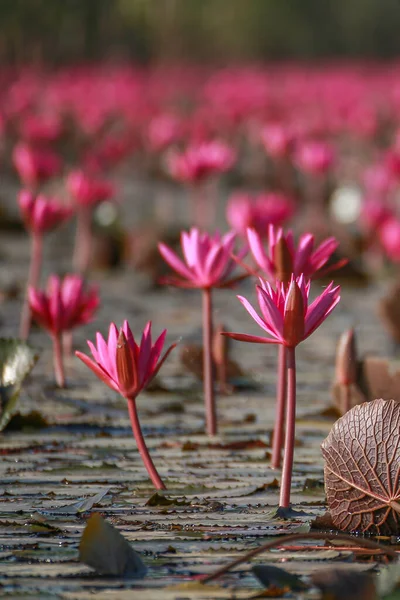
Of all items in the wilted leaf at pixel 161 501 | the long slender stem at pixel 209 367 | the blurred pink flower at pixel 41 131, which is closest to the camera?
the wilted leaf at pixel 161 501

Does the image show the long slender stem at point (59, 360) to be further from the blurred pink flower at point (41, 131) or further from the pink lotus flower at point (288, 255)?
the blurred pink flower at point (41, 131)

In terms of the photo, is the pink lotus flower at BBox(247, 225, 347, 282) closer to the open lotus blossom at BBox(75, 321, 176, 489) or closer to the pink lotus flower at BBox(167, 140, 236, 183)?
the open lotus blossom at BBox(75, 321, 176, 489)

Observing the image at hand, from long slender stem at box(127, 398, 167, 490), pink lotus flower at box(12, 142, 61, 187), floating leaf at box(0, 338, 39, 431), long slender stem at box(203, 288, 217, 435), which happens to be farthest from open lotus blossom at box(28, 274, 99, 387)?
pink lotus flower at box(12, 142, 61, 187)

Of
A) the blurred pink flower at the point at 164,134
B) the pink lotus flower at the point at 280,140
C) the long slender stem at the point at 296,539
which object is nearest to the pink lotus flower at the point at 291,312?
the long slender stem at the point at 296,539

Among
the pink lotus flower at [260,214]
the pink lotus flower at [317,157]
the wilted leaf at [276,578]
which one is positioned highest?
the pink lotus flower at [317,157]

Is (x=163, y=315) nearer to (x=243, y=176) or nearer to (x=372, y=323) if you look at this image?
(x=372, y=323)

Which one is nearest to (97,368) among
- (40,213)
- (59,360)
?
(59,360)

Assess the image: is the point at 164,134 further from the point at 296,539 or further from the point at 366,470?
the point at 296,539
